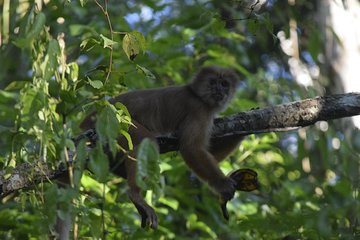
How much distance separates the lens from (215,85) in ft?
24.7

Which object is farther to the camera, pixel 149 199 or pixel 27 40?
pixel 149 199

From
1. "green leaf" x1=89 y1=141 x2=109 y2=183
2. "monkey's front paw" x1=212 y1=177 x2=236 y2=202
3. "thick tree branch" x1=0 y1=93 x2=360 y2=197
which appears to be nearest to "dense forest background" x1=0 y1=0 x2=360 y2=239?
"green leaf" x1=89 y1=141 x2=109 y2=183

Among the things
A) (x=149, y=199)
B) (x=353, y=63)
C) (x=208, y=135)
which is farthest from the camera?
(x=353, y=63)

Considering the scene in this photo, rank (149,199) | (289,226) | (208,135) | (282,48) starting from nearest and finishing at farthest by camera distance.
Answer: (289,226), (149,199), (208,135), (282,48)

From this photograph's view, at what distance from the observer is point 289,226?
4652 mm

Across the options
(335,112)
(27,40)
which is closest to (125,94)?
(335,112)

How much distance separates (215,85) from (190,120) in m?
0.87

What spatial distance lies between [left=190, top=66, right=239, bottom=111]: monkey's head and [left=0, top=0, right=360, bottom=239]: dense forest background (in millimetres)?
188

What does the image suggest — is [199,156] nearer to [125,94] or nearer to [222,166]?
[222,166]

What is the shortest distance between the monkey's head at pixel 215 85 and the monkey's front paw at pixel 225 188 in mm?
1302

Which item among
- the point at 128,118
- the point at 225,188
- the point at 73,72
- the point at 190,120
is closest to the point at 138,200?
the point at 225,188

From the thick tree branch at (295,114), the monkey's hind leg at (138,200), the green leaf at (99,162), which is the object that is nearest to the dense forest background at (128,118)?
the green leaf at (99,162)

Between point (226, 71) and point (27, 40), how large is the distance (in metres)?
4.64

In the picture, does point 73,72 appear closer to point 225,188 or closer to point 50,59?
point 50,59
